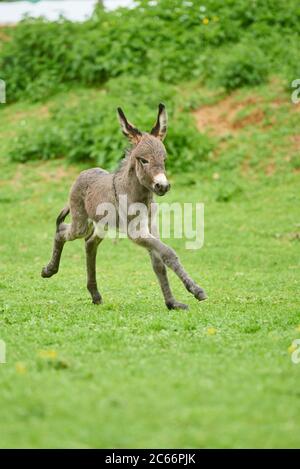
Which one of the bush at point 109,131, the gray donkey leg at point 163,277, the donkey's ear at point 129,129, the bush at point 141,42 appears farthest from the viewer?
the bush at point 141,42

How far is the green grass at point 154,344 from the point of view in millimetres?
4750

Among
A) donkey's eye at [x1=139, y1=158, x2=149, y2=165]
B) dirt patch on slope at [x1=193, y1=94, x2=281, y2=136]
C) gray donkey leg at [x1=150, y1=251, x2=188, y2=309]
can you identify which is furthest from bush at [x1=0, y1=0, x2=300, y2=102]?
gray donkey leg at [x1=150, y1=251, x2=188, y2=309]

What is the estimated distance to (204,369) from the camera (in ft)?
19.7

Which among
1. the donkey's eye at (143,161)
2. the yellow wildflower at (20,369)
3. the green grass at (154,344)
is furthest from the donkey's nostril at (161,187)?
the yellow wildflower at (20,369)

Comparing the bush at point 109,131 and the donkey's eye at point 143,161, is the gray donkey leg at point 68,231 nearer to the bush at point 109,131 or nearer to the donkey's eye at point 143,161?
the donkey's eye at point 143,161

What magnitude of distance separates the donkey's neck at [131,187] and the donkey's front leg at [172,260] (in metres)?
0.52

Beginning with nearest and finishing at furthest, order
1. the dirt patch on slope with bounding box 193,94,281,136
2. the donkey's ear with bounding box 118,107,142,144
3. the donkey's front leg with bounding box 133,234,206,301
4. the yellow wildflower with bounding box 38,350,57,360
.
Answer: the yellow wildflower with bounding box 38,350,57,360 < the donkey's front leg with bounding box 133,234,206,301 < the donkey's ear with bounding box 118,107,142,144 < the dirt patch on slope with bounding box 193,94,281,136

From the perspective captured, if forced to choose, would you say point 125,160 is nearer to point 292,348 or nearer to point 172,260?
point 172,260

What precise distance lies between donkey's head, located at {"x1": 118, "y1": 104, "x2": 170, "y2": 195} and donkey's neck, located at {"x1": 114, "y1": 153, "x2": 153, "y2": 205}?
133 mm

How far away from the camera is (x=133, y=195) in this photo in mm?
9000

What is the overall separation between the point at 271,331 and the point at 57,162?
46.6ft

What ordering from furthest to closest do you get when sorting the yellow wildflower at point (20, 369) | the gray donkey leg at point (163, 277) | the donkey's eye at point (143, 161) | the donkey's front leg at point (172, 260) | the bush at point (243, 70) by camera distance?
the bush at point (243, 70) → the gray donkey leg at point (163, 277) → the donkey's eye at point (143, 161) → the donkey's front leg at point (172, 260) → the yellow wildflower at point (20, 369)

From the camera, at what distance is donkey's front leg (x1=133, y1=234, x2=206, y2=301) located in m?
8.17

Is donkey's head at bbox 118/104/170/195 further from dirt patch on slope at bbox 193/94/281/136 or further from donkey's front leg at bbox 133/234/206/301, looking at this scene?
dirt patch on slope at bbox 193/94/281/136
